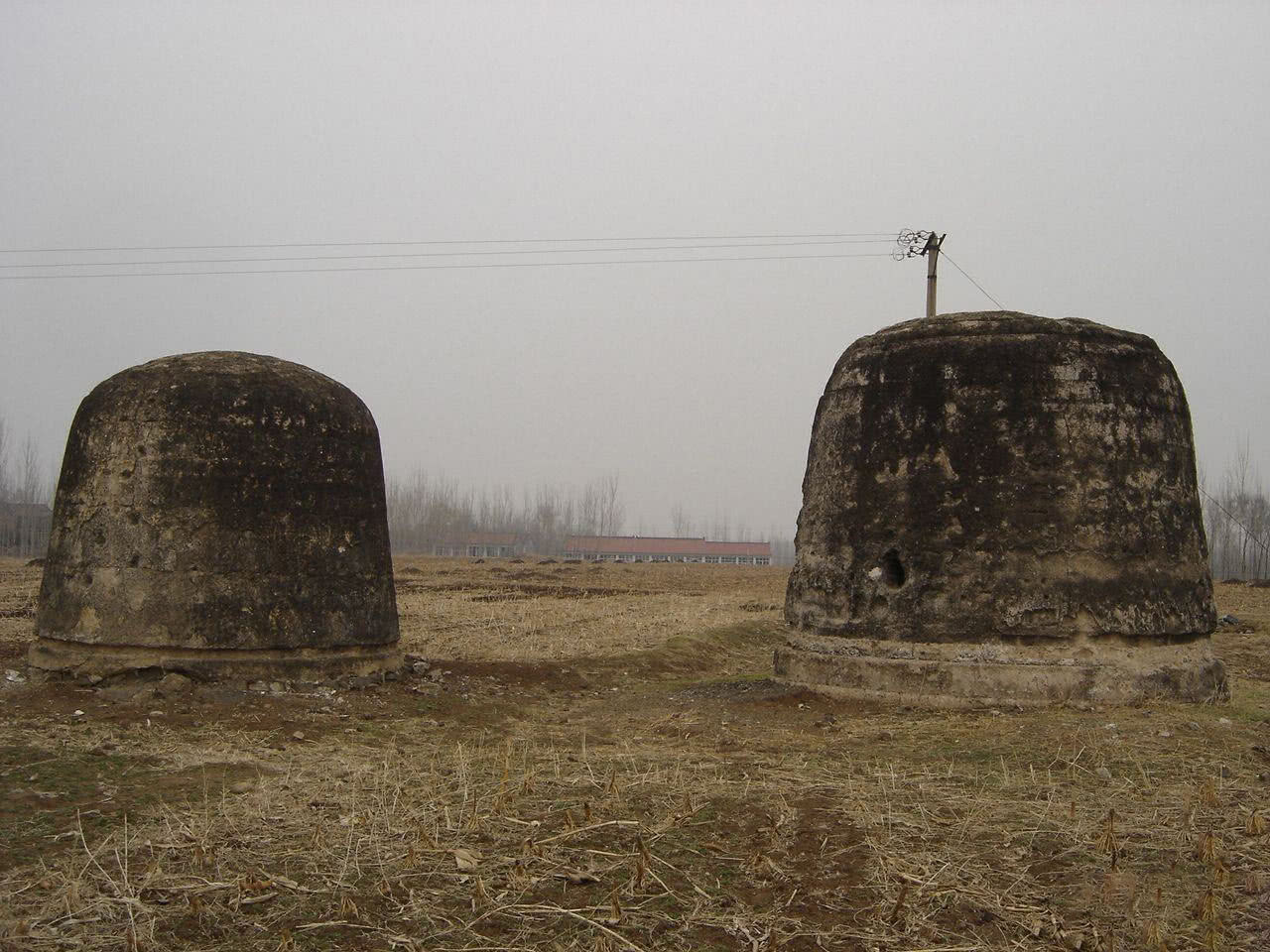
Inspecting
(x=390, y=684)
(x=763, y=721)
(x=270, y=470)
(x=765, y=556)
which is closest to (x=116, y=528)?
(x=270, y=470)

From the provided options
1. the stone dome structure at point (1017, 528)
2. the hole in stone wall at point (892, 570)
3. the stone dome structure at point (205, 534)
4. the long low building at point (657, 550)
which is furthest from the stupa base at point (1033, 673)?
the long low building at point (657, 550)

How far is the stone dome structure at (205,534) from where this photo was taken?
8734 mm

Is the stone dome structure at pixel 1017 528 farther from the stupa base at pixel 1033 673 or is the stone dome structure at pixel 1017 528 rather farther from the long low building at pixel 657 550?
the long low building at pixel 657 550

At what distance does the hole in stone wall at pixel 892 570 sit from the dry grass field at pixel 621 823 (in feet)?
3.52

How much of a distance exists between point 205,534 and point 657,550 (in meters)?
76.7

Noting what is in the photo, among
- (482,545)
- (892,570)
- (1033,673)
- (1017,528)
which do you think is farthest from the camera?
(482,545)

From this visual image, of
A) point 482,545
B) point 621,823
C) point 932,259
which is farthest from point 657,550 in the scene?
point 621,823

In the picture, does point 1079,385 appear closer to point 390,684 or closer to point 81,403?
point 390,684

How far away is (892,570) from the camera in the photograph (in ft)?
28.8

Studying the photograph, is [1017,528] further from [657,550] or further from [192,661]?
[657,550]

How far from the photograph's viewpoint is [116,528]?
883 centimetres

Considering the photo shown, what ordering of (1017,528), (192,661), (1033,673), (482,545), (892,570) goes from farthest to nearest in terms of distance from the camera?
(482,545)
(892,570)
(192,661)
(1017,528)
(1033,673)

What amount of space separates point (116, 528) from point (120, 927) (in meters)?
5.64

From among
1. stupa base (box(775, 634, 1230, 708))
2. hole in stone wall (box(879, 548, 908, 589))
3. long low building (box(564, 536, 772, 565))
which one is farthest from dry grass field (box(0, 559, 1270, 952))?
long low building (box(564, 536, 772, 565))
